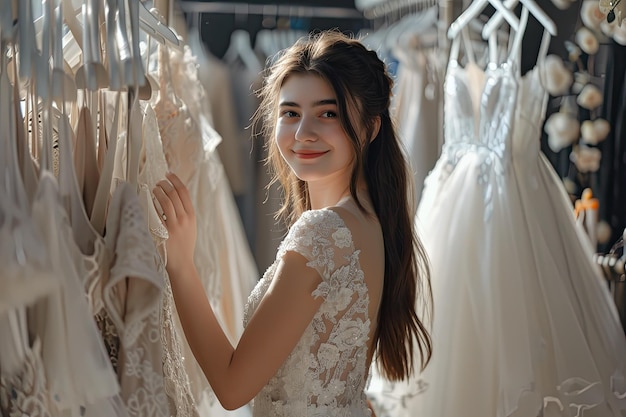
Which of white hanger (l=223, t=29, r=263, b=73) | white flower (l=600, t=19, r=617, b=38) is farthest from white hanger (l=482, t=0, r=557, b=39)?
white hanger (l=223, t=29, r=263, b=73)

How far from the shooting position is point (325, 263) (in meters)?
1.56

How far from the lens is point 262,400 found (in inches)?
65.2

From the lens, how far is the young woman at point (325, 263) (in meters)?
1.52

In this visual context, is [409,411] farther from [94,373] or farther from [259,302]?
[94,373]

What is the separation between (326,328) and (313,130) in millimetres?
391

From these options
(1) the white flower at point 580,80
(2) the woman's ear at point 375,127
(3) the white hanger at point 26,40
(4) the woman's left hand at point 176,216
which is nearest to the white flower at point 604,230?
(1) the white flower at point 580,80

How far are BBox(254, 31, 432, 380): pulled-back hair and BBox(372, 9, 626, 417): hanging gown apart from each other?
0.36 metres

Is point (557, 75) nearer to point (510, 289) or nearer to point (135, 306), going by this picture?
point (510, 289)

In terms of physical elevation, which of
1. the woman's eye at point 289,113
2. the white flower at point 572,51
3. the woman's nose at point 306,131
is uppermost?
the white flower at point 572,51

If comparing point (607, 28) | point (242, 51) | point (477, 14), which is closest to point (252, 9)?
point (242, 51)

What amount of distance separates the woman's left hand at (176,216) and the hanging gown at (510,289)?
2.95 feet

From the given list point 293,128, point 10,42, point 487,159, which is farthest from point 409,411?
point 10,42

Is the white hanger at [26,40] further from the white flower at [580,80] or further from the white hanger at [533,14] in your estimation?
the white flower at [580,80]

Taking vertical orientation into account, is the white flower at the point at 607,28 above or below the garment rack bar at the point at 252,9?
below
